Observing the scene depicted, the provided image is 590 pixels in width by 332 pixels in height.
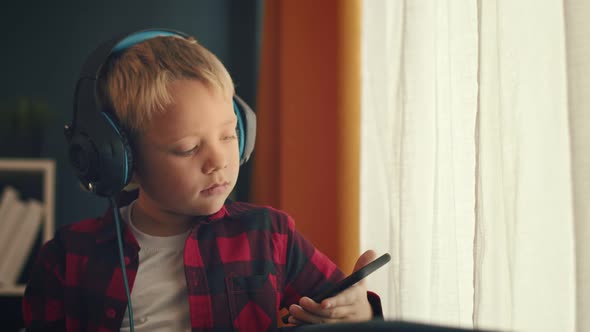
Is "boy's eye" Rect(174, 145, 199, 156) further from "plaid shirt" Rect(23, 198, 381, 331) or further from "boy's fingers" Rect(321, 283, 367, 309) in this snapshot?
"boy's fingers" Rect(321, 283, 367, 309)

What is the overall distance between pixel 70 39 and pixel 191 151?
60.4 inches

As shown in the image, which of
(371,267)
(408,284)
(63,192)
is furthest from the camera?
(63,192)

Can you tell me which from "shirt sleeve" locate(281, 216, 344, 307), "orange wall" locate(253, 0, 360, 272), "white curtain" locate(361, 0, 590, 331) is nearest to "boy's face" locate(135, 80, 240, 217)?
"shirt sleeve" locate(281, 216, 344, 307)

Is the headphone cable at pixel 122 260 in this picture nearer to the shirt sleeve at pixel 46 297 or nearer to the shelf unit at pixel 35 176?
the shirt sleeve at pixel 46 297

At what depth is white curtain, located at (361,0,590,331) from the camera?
650mm

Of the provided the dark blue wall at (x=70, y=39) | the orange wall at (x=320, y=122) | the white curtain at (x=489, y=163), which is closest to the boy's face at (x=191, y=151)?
the white curtain at (x=489, y=163)

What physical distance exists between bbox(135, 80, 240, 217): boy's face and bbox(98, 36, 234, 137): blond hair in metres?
0.01

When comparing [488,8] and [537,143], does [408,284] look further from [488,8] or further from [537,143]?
[488,8]

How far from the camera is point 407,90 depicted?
3.19 ft

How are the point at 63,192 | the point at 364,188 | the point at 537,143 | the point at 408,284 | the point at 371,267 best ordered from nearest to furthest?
the point at 371,267 → the point at 537,143 → the point at 408,284 → the point at 364,188 → the point at 63,192

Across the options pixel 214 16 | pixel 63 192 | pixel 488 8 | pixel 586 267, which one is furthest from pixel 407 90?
pixel 63 192

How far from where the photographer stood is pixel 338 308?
0.61 metres

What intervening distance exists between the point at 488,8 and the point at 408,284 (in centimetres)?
47

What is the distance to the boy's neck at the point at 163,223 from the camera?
708mm
